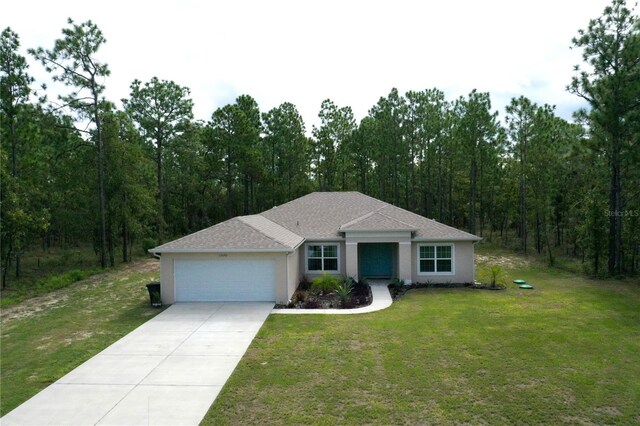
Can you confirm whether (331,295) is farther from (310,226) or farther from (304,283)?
(310,226)

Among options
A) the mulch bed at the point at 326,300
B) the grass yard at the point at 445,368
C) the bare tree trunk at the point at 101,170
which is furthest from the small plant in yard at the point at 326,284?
the bare tree trunk at the point at 101,170

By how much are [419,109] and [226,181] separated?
62.6 feet

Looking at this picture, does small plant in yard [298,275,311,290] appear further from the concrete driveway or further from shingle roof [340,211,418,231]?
the concrete driveway

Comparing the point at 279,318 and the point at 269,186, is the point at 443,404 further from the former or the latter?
the point at 269,186

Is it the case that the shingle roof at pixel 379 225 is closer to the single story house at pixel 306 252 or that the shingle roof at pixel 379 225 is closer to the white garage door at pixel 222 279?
the single story house at pixel 306 252

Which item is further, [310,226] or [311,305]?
[310,226]

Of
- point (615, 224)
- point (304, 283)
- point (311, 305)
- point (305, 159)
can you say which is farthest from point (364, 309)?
point (305, 159)

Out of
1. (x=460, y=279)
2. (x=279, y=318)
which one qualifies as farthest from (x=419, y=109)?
(x=279, y=318)

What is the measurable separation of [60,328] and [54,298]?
5427 millimetres

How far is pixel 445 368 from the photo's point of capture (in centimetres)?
921

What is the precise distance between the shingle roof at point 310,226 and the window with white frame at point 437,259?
23.5 inches

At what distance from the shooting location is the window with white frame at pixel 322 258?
19.8m

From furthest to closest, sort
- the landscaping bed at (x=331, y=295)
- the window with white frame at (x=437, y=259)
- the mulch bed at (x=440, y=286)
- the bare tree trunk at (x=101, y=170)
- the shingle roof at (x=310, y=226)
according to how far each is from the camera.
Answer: the bare tree trunk at (x=101, y=170), the window with white frame at (x=437, y=259), the mulch bed at (x=440, y=286), the shingle roof at (x=310, y=226), the landscaping bed at (x=331, y=295)

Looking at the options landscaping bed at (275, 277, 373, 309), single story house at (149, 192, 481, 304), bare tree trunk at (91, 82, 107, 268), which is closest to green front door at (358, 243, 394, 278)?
single story house at (149, 192, 481, 304)
